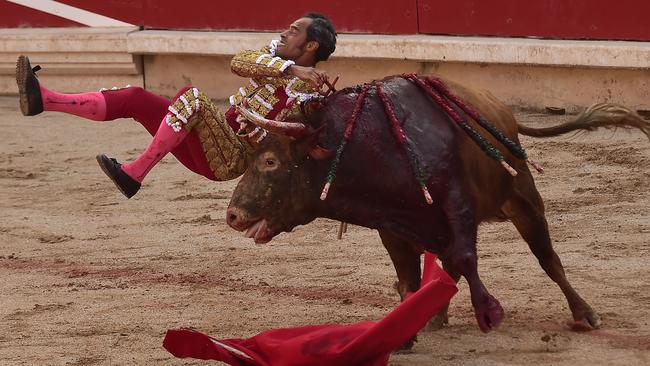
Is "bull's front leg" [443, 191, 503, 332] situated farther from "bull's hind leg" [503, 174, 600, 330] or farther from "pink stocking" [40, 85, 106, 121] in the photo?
"pink stocking" [40, 85, 106, 121]

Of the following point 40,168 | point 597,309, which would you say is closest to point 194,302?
point 597,309

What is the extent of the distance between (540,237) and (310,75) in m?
1.07

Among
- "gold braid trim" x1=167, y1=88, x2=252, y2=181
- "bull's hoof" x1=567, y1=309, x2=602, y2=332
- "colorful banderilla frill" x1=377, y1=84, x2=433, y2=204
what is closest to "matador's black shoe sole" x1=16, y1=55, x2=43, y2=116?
"gold braid trim" x1=167, y1=88, x2=252, y2=181

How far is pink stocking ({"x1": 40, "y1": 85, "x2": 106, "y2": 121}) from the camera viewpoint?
5.09 m

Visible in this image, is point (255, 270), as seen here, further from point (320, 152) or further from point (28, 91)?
point (320, 152)

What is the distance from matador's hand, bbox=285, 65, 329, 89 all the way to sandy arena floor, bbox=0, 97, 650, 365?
95 cm

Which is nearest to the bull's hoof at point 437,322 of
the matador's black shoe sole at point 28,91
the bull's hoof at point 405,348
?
the bull's hoof at point 405,348

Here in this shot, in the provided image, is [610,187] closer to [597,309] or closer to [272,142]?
[597,309]

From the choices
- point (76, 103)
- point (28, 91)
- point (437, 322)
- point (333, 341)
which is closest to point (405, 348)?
point (437, 322)

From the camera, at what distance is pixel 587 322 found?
5074mm

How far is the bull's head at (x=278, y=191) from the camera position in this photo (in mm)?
4672

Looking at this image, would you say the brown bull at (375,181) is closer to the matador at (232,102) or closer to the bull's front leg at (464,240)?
the bull's front leg at (464,240)

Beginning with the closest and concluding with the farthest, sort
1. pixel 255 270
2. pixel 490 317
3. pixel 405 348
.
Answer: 1. pixel 490 317
2. pixel 405 348
3. pixel 255 270

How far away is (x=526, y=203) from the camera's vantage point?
510cm
